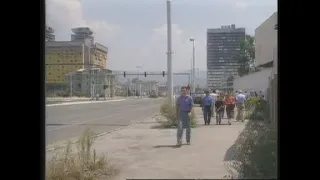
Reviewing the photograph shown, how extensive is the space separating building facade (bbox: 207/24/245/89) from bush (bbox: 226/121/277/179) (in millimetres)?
960

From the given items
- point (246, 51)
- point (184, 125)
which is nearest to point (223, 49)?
point (246, 51)

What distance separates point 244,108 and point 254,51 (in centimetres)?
278

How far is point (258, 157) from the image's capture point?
354cm

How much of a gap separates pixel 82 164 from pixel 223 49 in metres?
2.05

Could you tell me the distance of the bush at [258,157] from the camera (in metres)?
2.82

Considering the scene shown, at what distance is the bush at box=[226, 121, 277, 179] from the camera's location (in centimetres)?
282

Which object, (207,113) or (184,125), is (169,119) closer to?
(184,125)

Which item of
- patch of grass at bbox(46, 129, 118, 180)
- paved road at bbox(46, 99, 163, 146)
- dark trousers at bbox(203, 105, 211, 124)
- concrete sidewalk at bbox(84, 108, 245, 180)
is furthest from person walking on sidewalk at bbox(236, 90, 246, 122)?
patch of grass at bbox(46, 129, 118, 180)

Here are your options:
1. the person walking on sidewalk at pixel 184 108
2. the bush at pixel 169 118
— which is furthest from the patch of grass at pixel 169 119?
the person walking on sidewalk at pixel 184 108

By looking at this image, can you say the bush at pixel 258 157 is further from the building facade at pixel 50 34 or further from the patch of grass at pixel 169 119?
Answer: the patch of grass at pixel 169 119

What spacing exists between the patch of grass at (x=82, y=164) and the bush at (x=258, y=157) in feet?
4.59

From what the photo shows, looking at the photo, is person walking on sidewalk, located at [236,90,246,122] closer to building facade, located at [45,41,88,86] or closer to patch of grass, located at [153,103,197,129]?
patch of grass, located at [153,103,197,129]
